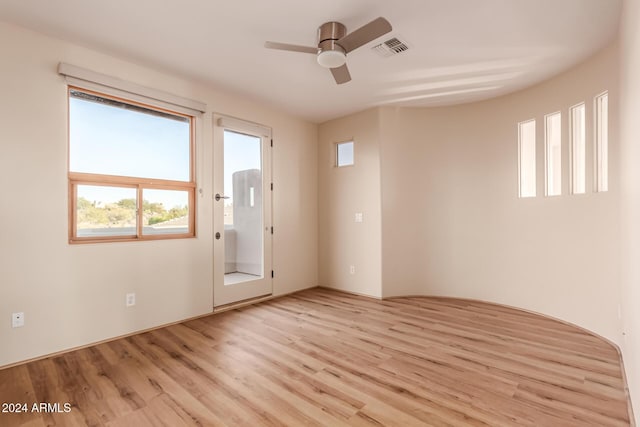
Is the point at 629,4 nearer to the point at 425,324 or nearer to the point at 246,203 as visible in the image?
the point at 425,324

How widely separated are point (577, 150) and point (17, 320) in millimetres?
5461

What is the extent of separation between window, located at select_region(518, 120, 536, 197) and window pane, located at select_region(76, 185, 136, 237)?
179 inches

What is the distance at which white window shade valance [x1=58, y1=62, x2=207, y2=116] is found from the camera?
2.78 m

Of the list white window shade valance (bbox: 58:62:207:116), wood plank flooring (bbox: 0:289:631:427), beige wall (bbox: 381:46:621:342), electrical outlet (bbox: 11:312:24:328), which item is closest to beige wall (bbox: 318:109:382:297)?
beige wall (bbox: 381:46:621:342)

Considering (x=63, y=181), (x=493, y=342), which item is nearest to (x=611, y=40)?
(x=493, y=342)

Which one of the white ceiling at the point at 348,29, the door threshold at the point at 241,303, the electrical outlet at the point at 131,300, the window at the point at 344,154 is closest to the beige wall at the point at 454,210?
the window at the point at 344,154

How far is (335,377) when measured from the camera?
2.31 metres

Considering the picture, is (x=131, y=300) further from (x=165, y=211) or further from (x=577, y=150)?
(x=577, y=150)

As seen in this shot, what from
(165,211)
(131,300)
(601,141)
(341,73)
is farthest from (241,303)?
(601,141)

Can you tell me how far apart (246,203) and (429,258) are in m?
2.76

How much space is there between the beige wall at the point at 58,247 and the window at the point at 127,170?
0.36ft

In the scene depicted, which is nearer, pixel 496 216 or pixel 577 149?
pixel 577 149

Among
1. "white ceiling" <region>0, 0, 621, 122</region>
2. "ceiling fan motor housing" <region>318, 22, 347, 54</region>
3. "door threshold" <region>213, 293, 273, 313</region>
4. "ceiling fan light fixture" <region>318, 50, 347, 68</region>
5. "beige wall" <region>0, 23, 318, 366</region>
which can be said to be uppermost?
"white ceiling" <region>0, 0, 621, 122</region>

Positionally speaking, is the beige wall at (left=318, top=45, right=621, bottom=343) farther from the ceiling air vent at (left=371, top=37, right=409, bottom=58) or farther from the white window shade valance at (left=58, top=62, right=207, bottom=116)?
the white window shade valance at (left=58, top=62, right=207, bottom=116)
